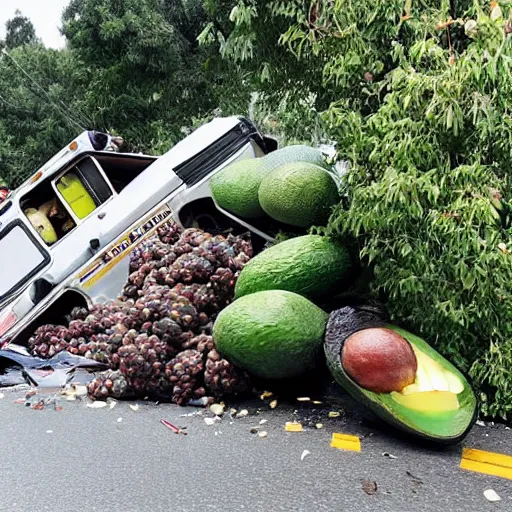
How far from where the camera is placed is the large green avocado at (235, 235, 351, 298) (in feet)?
12.7

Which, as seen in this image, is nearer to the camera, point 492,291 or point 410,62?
point 492,291

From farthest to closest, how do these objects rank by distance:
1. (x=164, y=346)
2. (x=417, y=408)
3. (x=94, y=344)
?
(x=94, y=344) → (x=164, y=346) → (x=417, y=408)

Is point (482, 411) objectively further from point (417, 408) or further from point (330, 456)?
point (330, 456)

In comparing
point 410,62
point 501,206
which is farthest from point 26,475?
point 410,62

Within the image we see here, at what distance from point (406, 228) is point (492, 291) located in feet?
1.70

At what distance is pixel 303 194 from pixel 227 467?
6.93ft

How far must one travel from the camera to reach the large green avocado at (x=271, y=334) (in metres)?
3.38

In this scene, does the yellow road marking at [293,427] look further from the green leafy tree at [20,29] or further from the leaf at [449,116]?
the green leafy tree at [20,29]

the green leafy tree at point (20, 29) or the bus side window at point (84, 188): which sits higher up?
the green leafy tree at point (20, 29)

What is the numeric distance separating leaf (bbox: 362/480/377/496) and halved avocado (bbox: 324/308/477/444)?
0.44 m

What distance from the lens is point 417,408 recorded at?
2924 millimetres

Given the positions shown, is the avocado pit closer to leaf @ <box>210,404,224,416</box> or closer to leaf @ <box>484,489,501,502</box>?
leaf @ <box>484,489,501,502</box>

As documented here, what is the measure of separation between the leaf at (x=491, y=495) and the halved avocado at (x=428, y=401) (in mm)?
385

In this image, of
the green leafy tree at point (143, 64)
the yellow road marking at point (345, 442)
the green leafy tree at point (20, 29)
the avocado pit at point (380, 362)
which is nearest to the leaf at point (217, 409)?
the yellow road marking at point (345, 442)
